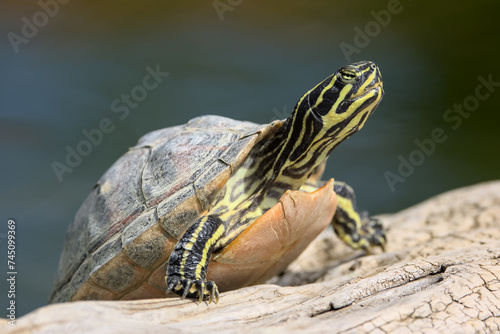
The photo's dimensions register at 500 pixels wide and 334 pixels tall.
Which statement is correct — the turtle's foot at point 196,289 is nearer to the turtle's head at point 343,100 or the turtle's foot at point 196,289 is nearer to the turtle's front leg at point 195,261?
the turtle's front leg at point 195,261

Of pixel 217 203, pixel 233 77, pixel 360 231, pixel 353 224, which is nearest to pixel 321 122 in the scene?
pixel 217 203

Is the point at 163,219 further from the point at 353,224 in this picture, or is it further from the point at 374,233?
the point at 374,233

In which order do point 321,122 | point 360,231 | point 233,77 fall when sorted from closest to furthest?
point 321,122 → point 360,231 → point 233,77

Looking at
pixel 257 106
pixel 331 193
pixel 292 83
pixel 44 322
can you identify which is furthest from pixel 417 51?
pixel 44 322

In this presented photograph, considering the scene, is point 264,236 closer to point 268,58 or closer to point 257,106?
point 257,106

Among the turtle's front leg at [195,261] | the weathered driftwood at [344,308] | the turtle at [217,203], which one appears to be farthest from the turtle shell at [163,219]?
the weathered driftwood at [344,308]

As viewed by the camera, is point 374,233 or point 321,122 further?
point 374,233
